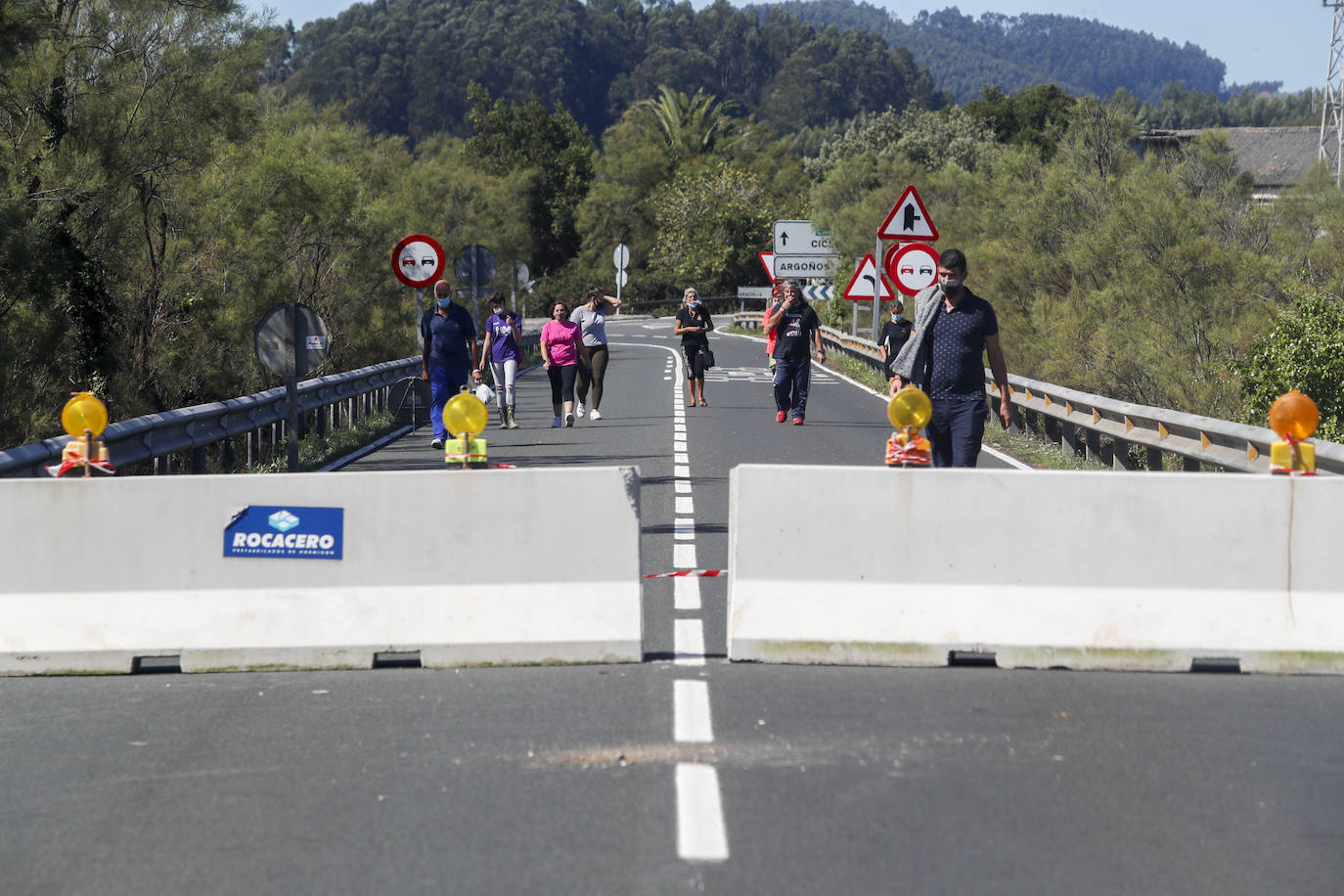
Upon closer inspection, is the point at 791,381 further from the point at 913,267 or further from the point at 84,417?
the point at 84,417

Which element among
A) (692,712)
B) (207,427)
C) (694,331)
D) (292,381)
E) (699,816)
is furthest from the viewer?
(694,331)

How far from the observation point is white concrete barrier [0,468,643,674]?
293 inches

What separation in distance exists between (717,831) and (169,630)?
3505 millimetres

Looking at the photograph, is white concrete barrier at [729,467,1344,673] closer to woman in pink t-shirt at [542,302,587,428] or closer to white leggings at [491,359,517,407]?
woman in pink t-shirt at [542,302,587,428]

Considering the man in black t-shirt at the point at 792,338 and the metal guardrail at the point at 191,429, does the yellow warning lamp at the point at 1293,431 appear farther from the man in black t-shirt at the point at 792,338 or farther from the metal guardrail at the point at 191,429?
the man in black t-shirt at the point at 792,338

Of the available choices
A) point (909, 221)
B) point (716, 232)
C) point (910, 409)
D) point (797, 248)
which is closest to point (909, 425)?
point (910, 409)

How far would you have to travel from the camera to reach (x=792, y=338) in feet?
63.7

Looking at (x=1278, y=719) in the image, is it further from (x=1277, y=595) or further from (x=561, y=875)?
(x=561, y=875)

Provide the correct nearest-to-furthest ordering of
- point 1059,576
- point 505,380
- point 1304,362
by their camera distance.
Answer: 1. point 1059,576
2. point 1304,362
3. point 505,380

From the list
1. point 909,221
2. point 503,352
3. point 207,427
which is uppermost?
point 909,221

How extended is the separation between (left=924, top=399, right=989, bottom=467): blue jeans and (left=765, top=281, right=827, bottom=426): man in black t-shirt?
8545mm

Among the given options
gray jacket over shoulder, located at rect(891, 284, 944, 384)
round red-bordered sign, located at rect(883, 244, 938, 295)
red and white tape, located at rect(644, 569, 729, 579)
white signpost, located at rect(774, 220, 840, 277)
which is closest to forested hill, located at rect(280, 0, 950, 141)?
white signpost, located at rect(774, 220, 840, 277)

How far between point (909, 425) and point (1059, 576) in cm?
104

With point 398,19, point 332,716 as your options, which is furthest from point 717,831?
point 398,19
